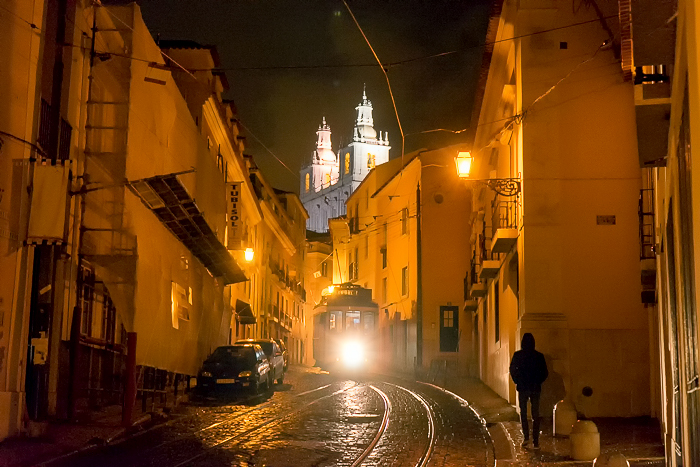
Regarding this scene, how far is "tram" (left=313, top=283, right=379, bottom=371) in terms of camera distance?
178 feet

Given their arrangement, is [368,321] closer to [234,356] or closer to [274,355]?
[274,355]

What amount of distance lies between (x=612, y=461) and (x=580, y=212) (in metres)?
9.17

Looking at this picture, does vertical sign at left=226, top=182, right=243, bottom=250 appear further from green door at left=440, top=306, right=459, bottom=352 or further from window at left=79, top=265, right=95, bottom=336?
window at left=79, top=265, right=95, bottom=336

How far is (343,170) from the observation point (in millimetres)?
156125

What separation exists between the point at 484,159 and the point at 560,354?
1343 cm

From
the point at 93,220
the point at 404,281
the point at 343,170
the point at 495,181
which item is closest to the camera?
the point at 93,220

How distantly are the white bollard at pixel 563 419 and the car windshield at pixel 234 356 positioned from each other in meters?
10.8

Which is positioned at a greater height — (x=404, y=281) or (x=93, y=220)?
(x=404, y=281)

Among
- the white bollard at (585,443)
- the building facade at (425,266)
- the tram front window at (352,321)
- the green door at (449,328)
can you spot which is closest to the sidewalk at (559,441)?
the white bollard at (585,443)

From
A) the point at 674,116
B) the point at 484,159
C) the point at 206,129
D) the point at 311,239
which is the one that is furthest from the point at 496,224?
the point at 311,239

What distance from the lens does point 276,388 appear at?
2812cm

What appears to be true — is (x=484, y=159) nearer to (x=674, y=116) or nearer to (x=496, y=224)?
(x=496, y=224)

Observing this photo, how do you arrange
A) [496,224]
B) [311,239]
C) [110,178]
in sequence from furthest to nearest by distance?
[311,239], [496,224], [110,178]

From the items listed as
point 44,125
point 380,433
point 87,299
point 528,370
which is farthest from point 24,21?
point 528,370
